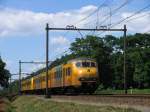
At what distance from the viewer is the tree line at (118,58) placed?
106m

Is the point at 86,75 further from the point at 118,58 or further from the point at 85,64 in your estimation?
the point at 118,58

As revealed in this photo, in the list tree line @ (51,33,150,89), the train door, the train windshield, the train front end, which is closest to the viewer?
the train front end

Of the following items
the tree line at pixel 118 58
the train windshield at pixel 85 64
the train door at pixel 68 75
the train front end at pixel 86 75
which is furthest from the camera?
the tree line at pixel 118 58

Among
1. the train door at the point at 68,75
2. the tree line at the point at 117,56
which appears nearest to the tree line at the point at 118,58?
the tree line at the point at 117,56

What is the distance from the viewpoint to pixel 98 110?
2014 cm

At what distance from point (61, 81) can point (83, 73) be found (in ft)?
17.1

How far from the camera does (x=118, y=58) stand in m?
115

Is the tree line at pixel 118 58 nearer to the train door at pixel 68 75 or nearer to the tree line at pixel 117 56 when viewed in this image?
the tree line at pixel 117 56

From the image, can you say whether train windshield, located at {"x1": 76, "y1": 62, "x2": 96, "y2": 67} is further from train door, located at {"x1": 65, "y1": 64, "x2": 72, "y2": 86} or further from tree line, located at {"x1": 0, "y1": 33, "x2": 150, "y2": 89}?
tree line, located at {"x1": 0, "y1": 33, "x2": 150, "y2": 89}

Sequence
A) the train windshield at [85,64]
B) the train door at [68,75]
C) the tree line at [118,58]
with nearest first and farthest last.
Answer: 1. the train windshield at [85,64]
2. the train door at [68,75]
3. the tree line at [118,58]

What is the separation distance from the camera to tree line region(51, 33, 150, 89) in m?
106

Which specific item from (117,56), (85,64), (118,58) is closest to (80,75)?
(85,64)

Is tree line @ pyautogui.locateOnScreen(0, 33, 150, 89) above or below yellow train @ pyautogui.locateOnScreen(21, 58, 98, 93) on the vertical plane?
above

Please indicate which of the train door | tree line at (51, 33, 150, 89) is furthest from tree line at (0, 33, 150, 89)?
the train door
